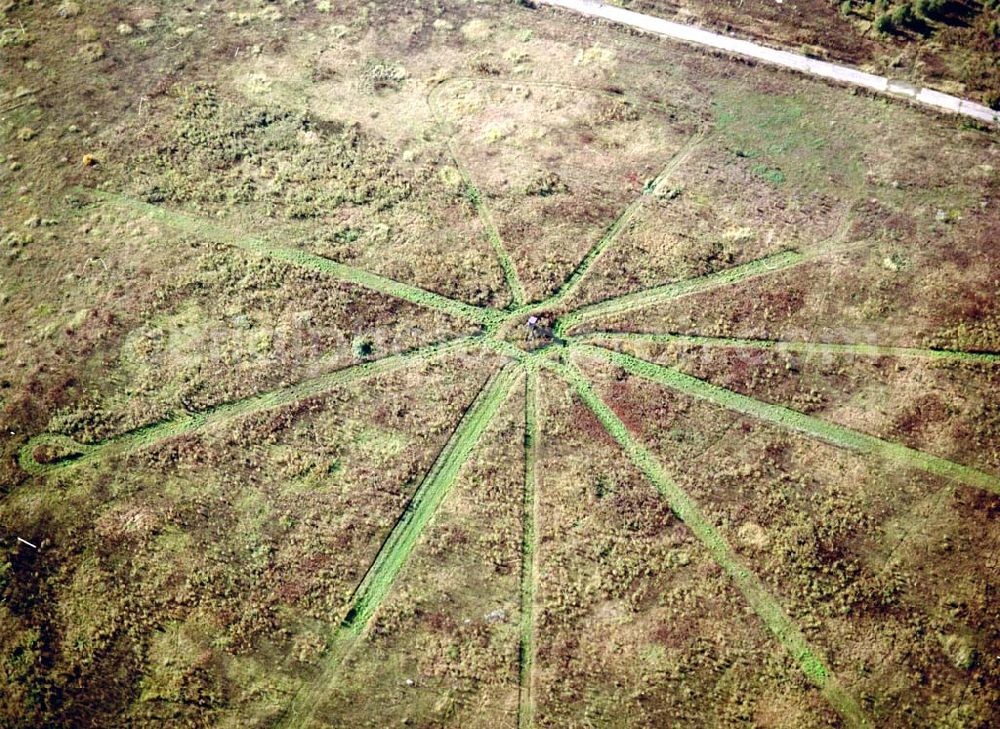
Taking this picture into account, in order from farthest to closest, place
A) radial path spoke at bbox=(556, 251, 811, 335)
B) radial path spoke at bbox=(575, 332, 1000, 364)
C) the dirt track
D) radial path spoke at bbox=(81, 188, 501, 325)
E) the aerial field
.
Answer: the dirt track → radial path spoke at bbox=(81, 188, 501, 325) → radial path spoke at bbox=(556, 251, 811, 335) → radial path spoke at bbox=(575, 332, 1000, 364) → the aerial field

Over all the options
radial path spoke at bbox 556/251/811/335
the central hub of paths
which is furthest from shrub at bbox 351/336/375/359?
radial path spoke at bbox 556/251/811/335

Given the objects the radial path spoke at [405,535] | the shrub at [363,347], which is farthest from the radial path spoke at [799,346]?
the shrub at [363,347]

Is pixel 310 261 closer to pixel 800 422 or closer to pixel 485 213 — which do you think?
pixel 485 213

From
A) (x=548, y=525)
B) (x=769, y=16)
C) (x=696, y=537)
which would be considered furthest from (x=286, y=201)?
(x=769, y=16)

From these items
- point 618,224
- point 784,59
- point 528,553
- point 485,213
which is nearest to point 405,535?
point 528,553

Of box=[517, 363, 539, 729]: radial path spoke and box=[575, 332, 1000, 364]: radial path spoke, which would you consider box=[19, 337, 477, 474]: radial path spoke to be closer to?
box=[517, 363, 539, 729]: radial path spoke

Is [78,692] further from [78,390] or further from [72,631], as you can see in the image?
[78,390]
